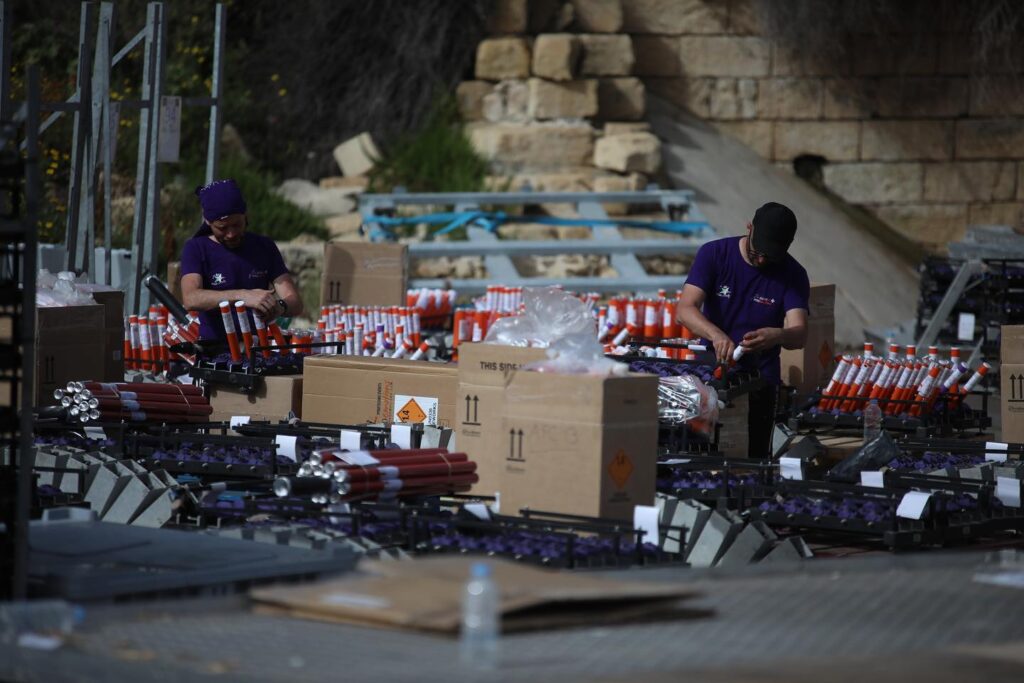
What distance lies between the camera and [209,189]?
9414mm

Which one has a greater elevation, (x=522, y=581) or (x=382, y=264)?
(x=382, y=264)

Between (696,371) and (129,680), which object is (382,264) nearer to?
(696,371)

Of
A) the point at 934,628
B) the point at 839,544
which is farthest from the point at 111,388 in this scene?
the point at 934,628

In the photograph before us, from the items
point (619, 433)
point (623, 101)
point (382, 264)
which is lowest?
point (619, 433)

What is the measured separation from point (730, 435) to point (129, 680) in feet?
18.0

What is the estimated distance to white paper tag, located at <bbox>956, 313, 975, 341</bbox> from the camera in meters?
14.2

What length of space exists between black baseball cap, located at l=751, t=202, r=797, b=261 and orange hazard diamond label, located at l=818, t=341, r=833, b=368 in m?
1.97

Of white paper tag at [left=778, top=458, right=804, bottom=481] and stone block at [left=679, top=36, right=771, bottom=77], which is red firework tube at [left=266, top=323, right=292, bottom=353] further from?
stone block at [left=679, top=36, right=771, bottom=77]

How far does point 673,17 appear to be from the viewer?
22.6 metres

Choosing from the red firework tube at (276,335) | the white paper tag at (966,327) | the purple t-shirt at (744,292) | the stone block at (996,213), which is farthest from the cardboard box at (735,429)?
the stone block at (996,213)

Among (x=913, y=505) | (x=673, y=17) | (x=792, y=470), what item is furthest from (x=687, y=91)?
(x=913, y=505)

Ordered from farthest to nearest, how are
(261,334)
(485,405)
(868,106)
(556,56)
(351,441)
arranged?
(868,106)
(556,56)
(261,334)
(351,441)
(485,405)

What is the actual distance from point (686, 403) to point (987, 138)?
1652 centimetres

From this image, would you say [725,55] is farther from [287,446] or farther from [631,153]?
[287,446]
